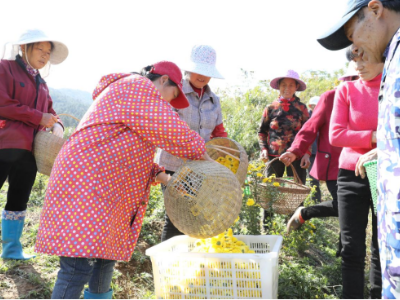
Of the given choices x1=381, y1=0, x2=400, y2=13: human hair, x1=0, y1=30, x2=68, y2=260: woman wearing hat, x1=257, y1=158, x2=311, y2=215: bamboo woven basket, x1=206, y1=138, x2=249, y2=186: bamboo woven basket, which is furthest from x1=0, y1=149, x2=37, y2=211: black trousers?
x1=381, y1=0, x2=400, y2=13: human hair

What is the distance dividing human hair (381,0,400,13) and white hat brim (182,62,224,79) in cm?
181

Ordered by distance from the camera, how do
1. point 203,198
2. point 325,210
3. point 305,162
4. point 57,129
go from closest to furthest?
point 203,198, point 57,129, point 325,210, point 305,162

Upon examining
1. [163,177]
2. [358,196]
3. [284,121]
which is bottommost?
[358,196]

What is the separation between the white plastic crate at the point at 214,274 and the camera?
207cm

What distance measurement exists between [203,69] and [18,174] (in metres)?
1.59

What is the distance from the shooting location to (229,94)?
8508 millimetres

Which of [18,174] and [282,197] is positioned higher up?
[18,174]

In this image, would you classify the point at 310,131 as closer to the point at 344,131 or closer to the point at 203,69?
the point at 344,131

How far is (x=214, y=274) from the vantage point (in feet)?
7.04

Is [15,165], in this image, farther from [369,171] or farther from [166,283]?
[369,171]

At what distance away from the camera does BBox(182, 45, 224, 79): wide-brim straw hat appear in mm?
2859

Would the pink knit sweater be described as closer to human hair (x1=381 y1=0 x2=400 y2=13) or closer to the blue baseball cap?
the blue baseball cap

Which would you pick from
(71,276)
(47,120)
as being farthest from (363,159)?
(47,120)

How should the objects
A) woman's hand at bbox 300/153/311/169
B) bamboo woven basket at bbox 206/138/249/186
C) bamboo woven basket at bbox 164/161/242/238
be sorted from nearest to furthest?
1. bamboo woven basket at bbox 164/161/242/238
2. bamboo woven basket at bbox 206/138/249/186
3. woman's hand at bbox 300/153/311/169
